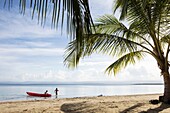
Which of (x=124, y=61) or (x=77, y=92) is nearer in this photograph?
(x=124, y=61)

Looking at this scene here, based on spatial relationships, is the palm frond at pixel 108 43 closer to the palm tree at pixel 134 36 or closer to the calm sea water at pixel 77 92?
the palm tree at pixel 134 36

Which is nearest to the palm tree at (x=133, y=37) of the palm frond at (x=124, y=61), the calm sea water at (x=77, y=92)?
the palm frond at (x=124, y=61)

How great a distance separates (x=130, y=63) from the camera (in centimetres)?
968

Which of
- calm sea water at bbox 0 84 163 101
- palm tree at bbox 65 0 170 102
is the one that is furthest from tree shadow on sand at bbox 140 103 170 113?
calm sea water at bbox 0 84 163 101

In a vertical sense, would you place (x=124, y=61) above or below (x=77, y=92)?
above

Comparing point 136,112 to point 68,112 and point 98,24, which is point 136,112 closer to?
point 68,112

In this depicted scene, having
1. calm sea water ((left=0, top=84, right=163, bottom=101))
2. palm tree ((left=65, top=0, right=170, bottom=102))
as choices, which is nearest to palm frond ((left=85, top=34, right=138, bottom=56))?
palm tree ((left=65, top=0, right=170, bottom=102))

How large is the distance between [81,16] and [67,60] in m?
7.28

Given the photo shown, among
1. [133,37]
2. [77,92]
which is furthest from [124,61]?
[77,92]

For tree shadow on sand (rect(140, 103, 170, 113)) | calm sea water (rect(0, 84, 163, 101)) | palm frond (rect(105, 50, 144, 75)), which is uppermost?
palm frond (rect(105, 50, 144, 75))

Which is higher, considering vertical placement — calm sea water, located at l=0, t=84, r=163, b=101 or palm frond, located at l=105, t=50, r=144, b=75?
palm frond, located at l=105, t=50, r=144, b=75

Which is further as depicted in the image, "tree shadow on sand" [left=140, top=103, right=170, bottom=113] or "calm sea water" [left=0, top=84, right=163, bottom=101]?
"calm sea water" [left=0, top=84, right=163, bottom=101]

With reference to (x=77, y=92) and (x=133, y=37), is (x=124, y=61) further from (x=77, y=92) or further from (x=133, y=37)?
(x=77, y=92)

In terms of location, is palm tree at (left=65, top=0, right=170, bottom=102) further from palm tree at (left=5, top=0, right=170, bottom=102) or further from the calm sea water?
the calm sea water
